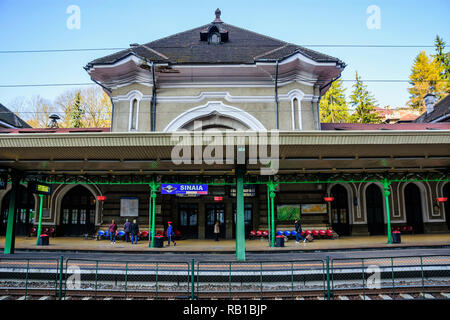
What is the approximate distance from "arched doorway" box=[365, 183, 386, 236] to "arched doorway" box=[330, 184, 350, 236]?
1702 millimetres

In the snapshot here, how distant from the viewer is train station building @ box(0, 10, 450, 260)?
451 inches

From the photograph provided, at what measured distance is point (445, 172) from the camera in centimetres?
1599

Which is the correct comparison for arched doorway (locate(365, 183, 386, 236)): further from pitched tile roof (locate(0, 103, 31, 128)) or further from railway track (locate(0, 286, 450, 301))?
pitched tile roof (locate(0, 103, 31, 128))

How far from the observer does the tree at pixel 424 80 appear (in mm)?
45062

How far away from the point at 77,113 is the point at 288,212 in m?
29.0

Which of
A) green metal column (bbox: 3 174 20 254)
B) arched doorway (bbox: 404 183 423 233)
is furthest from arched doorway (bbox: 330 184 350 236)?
green metal column (bbox: 3 174 20 254)

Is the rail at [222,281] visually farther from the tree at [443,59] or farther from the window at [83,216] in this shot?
the tree at [443,59]

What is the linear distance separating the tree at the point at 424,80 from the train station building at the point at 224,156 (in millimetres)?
27479

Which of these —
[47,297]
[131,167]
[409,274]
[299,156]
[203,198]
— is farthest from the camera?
[203,198]

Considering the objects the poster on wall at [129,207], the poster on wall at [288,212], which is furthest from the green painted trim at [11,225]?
the poster on wall at [288,212]
